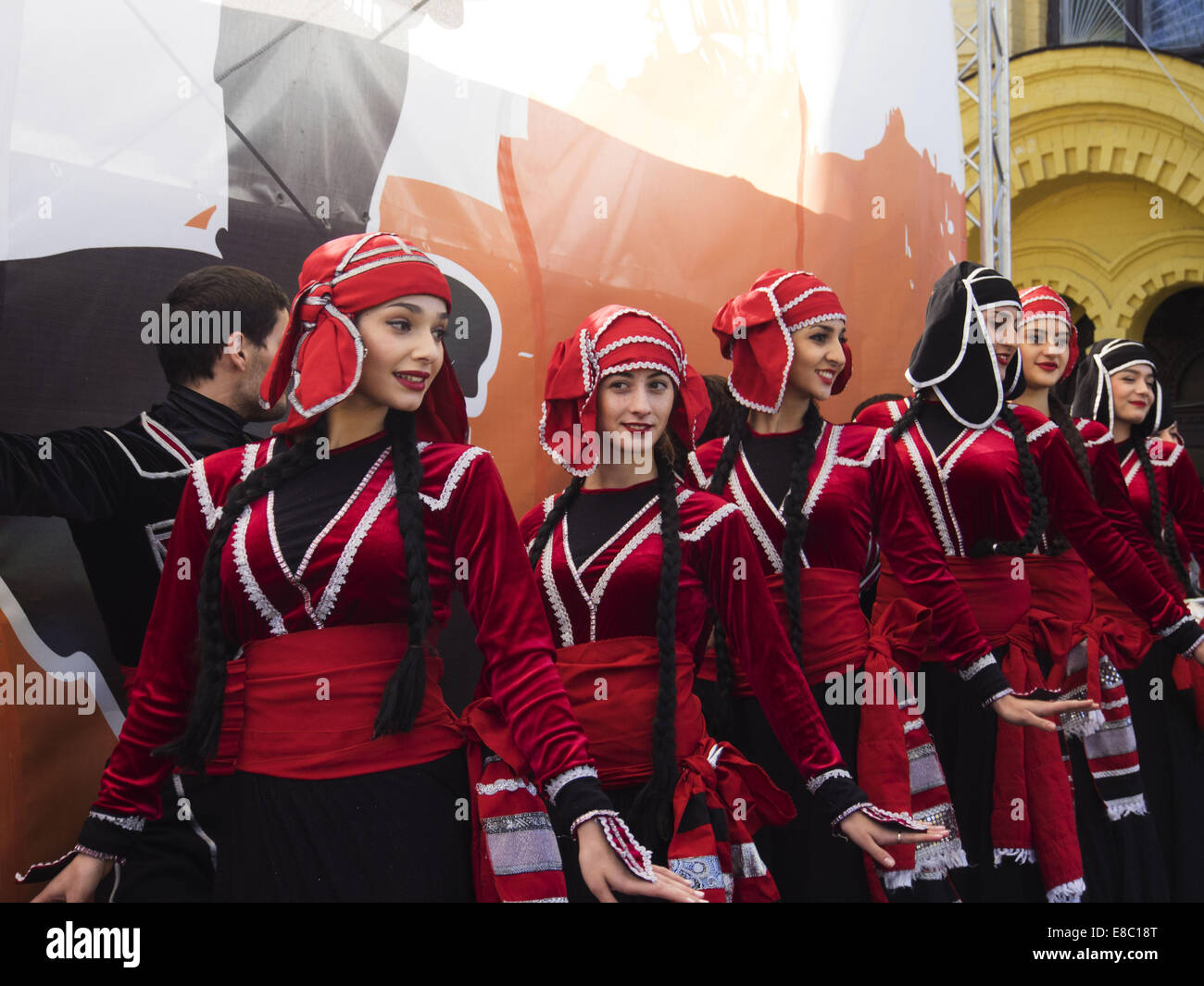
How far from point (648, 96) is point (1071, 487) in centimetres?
168

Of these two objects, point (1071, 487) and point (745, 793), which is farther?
point (1071, 487)

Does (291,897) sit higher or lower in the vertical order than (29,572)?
lower

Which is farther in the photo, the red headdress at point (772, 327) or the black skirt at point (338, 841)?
the red headdress at point (772, 327)

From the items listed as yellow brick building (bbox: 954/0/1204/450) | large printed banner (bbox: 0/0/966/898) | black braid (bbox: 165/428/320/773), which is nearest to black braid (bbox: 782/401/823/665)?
large printed banner (bbox: 0/0/966/898)

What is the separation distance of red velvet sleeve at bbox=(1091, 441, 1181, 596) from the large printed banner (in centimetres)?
80

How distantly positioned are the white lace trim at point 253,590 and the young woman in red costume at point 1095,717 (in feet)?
6.89

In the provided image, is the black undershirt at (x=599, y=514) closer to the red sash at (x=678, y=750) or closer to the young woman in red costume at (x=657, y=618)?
the young woman in red costume at (x=657, y=618)

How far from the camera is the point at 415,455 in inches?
70.0

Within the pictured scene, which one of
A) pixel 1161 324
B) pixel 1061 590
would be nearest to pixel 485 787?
pixel 1061 590

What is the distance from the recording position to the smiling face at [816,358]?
2643 mm

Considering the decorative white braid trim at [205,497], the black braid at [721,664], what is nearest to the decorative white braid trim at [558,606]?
the black braid at [721,664]

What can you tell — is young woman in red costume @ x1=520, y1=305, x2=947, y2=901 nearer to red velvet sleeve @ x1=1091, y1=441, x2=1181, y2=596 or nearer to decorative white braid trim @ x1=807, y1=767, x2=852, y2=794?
decorative white braid trim @ x1=807, y1=767, x2=852, y2=794

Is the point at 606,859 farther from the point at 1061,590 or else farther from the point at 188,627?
the point at 1061,590

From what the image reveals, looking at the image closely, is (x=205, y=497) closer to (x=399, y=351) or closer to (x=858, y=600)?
(x=399, y=351)
